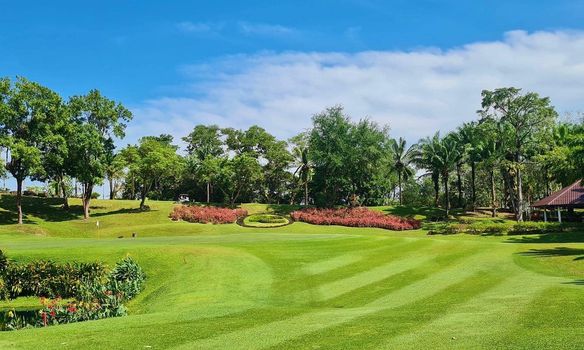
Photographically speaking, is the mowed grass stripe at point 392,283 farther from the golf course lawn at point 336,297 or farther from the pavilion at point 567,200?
the pavilion at point 567,200

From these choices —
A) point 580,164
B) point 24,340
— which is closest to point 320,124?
point 580,164

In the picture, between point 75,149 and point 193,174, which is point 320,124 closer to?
point 193,174

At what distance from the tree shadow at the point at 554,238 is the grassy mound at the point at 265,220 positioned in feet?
92.7

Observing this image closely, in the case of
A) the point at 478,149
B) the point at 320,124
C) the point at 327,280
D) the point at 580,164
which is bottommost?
the point at 327,280

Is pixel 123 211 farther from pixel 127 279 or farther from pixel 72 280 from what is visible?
pixel 127 279

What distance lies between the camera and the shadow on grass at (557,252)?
88.1 feet

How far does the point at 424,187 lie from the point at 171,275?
9005 centimetres

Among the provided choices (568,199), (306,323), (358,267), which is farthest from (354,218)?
(306,323)

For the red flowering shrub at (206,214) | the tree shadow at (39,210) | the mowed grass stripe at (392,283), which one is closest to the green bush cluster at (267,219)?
the red flowering shrub at (206,214)

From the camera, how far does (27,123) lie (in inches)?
2256

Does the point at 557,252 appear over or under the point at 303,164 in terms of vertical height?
under

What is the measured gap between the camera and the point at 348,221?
6309 centimetres

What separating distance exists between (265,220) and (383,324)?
5257 centimetres

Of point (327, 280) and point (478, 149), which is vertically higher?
point (478, 149)
